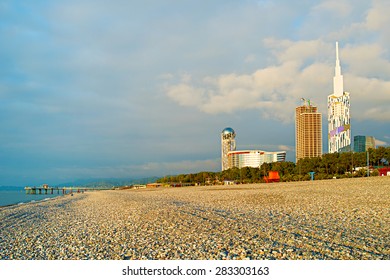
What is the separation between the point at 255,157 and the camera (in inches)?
7323

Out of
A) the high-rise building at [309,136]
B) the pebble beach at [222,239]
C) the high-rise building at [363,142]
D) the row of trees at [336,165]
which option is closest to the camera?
the pebble beach at [222,239]

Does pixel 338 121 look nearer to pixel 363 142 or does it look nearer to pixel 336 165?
pixel 363 142

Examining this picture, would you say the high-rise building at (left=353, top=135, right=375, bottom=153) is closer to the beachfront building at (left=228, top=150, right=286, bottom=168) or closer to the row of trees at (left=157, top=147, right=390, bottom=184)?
the beachfront building at (left=228, top=150, right=286, bottom=168)

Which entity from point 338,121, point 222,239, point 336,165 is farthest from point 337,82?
point 222,239

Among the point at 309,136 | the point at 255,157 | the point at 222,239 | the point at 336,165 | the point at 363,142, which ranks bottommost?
the point at 222,239

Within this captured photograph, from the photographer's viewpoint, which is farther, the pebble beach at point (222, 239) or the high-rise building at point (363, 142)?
the high-rise building at point (363, 142)

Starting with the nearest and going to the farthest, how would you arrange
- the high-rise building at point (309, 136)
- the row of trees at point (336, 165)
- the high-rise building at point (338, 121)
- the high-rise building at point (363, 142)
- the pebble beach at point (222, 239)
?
the pebble beach at point (222, 239)
the row of trees at point (336, 165)
the high-rise building at point (363, 142)
the high-rise building at point (338, 121)
the high-rise building at point (309, 136)

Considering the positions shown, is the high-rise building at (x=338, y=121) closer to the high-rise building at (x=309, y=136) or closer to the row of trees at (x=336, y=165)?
the high-rise building at (x=309, y=136)

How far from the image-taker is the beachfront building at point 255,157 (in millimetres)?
175000

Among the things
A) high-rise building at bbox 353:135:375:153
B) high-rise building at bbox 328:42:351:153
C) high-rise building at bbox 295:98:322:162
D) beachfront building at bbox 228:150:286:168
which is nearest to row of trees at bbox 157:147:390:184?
high-rise building at bbox 353:135:375:153

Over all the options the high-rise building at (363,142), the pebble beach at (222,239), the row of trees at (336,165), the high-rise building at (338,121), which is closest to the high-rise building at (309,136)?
the high-rise building at (338,121)

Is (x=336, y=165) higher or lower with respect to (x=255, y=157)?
lower
